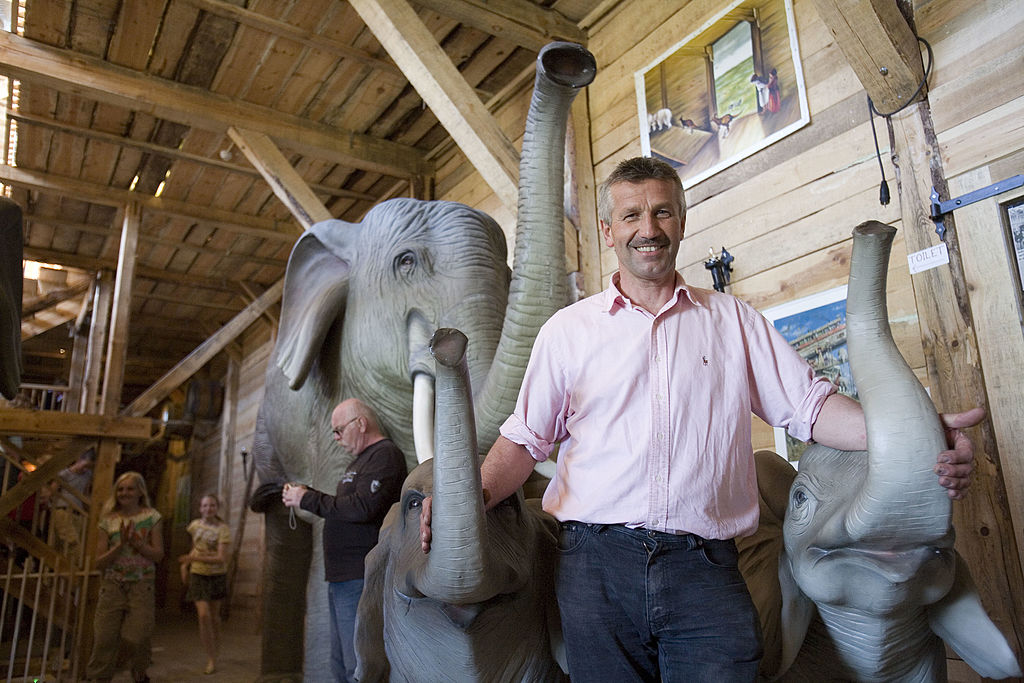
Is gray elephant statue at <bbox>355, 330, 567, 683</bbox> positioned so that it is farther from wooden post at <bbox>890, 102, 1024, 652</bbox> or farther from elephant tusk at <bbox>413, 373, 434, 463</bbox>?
wooden post at <bbox>890, 102, 1024, 652</bbox>

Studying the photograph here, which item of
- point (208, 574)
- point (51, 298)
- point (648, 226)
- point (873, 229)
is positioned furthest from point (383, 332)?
point (51, 298)

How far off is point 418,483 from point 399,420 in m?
1.56

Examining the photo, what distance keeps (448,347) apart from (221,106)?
517 centimetres

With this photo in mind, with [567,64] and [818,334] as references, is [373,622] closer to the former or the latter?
[567,64]

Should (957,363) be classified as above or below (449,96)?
below

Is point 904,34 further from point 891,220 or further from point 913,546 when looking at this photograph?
point 913,546

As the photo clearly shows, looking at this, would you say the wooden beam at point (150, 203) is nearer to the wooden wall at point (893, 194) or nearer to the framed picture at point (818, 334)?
the wooden wall at point (893, 194)

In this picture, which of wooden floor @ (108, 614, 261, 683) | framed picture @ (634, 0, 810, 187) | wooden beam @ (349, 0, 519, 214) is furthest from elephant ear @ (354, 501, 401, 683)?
wooden floor @ (108, 614, 261, 683)

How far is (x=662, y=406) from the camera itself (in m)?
1.43

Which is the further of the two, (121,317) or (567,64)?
(121,317)

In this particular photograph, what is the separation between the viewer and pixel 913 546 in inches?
46.6

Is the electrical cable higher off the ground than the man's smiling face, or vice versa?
the electrical cable

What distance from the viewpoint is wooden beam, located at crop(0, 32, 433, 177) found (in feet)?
16.7

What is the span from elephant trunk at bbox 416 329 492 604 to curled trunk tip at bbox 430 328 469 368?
3 cm
